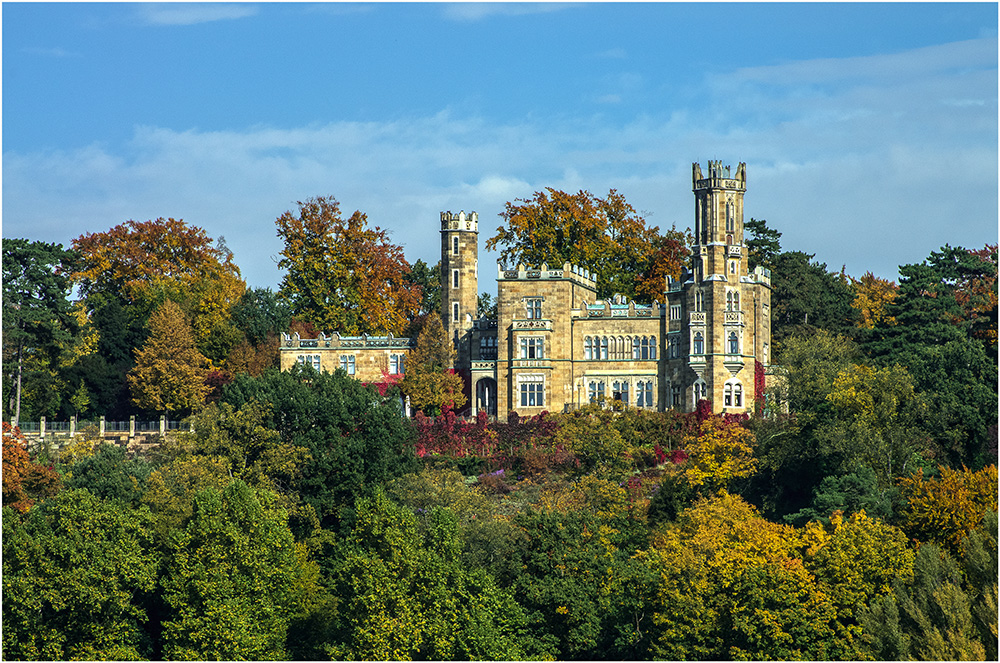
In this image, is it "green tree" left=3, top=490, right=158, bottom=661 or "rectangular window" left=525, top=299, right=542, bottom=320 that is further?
"rectangular window" left=525, top=299, right=542, bottom=320

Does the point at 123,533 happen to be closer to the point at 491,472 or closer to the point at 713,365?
the point at 491,472

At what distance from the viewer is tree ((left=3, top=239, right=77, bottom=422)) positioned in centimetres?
7662

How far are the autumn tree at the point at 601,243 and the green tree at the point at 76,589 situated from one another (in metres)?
34.0

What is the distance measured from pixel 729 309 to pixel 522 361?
31.2 ft

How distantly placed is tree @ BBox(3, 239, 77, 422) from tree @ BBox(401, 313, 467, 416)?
15.2 metres

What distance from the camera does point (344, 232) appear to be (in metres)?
90.3

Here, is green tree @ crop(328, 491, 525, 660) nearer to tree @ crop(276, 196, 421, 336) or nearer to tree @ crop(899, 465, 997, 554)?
tree @ crop(899, 465, 997, 554)

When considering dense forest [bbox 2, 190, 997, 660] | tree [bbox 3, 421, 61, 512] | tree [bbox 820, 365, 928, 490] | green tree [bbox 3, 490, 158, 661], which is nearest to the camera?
dense forest [bbox 2, 190, 997, 660]

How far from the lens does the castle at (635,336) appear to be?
75875 millimetres

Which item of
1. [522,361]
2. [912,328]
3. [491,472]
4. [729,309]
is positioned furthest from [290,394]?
[912,328]

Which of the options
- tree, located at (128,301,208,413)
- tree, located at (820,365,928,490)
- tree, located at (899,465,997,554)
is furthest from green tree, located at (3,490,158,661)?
tree, located at (899,465,997,554)

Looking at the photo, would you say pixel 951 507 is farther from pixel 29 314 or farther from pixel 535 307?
pixel 29 314

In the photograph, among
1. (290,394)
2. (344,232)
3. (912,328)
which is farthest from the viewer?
(344,232)

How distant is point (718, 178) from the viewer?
7675 centimetres
